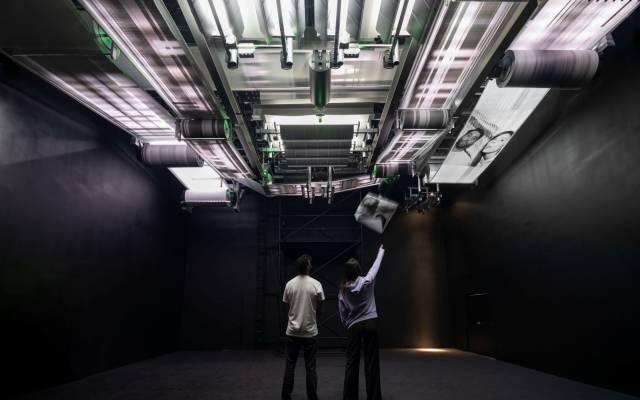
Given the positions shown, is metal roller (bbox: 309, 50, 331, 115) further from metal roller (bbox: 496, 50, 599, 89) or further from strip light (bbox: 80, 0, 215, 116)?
metal roller (bbox: 496, 50, 599, 89)

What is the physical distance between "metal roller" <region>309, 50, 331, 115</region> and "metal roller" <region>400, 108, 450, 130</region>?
795mm

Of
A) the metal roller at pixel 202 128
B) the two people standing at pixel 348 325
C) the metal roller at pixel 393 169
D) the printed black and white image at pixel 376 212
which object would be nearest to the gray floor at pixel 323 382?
the two people standing at pixel 348 325

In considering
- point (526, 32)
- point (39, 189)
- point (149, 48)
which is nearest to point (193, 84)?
point (149, 48)

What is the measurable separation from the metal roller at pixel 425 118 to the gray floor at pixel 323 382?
2.52 m

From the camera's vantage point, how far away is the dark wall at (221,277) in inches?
311

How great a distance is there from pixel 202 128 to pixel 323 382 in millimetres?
3037

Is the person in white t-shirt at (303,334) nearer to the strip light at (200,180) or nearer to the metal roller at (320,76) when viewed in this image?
the metal roller at (320,76)

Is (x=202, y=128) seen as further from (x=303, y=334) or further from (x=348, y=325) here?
(x=348, y=325)

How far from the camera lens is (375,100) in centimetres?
420

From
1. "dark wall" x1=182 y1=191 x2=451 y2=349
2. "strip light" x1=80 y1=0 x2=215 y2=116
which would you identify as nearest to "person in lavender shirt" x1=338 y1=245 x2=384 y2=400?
"strip light" x1=80 y1=0 x2=215 y2=116

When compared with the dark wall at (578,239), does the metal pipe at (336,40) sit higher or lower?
higher

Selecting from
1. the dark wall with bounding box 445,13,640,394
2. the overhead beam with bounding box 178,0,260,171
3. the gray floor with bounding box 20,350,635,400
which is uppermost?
the overhead beam with bounding box 178,0,260,171

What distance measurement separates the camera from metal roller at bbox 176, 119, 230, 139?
388cm

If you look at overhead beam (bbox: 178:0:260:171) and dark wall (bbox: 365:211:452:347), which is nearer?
overhead beam (bbox: 178:0:260:171)
